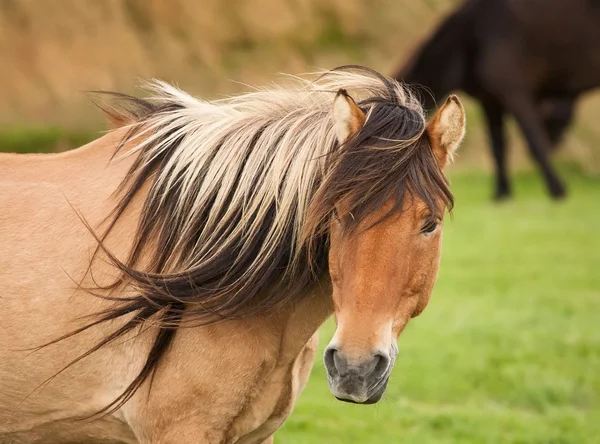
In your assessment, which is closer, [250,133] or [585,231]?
[250,133]

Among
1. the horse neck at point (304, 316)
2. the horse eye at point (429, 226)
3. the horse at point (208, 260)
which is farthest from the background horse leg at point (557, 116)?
the horse eye at point (429, 226)

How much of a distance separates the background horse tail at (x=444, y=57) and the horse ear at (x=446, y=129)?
10.3 meters

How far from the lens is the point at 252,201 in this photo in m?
3.17

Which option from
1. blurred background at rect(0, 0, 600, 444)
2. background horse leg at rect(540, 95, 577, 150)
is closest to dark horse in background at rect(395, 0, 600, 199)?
blurred background at rect(0, 0, 600, 444)

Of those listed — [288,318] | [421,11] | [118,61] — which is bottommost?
[421,11]

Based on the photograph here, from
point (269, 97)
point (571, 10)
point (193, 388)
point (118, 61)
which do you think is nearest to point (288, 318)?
point (193, 388)

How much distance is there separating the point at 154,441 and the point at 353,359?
867 millimetres

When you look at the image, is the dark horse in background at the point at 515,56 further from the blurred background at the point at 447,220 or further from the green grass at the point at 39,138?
the green grass at the point at 39,138

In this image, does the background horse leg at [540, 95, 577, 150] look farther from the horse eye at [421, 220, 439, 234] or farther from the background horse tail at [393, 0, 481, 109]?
the horse eye at [421, 220, 439, 234]

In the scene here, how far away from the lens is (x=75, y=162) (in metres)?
3.51

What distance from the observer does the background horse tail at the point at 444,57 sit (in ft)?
43.5

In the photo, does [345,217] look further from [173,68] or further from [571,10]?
[173,68]

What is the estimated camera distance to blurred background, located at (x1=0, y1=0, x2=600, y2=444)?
5.55 meters

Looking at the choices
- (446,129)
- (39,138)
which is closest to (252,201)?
(446,129)
